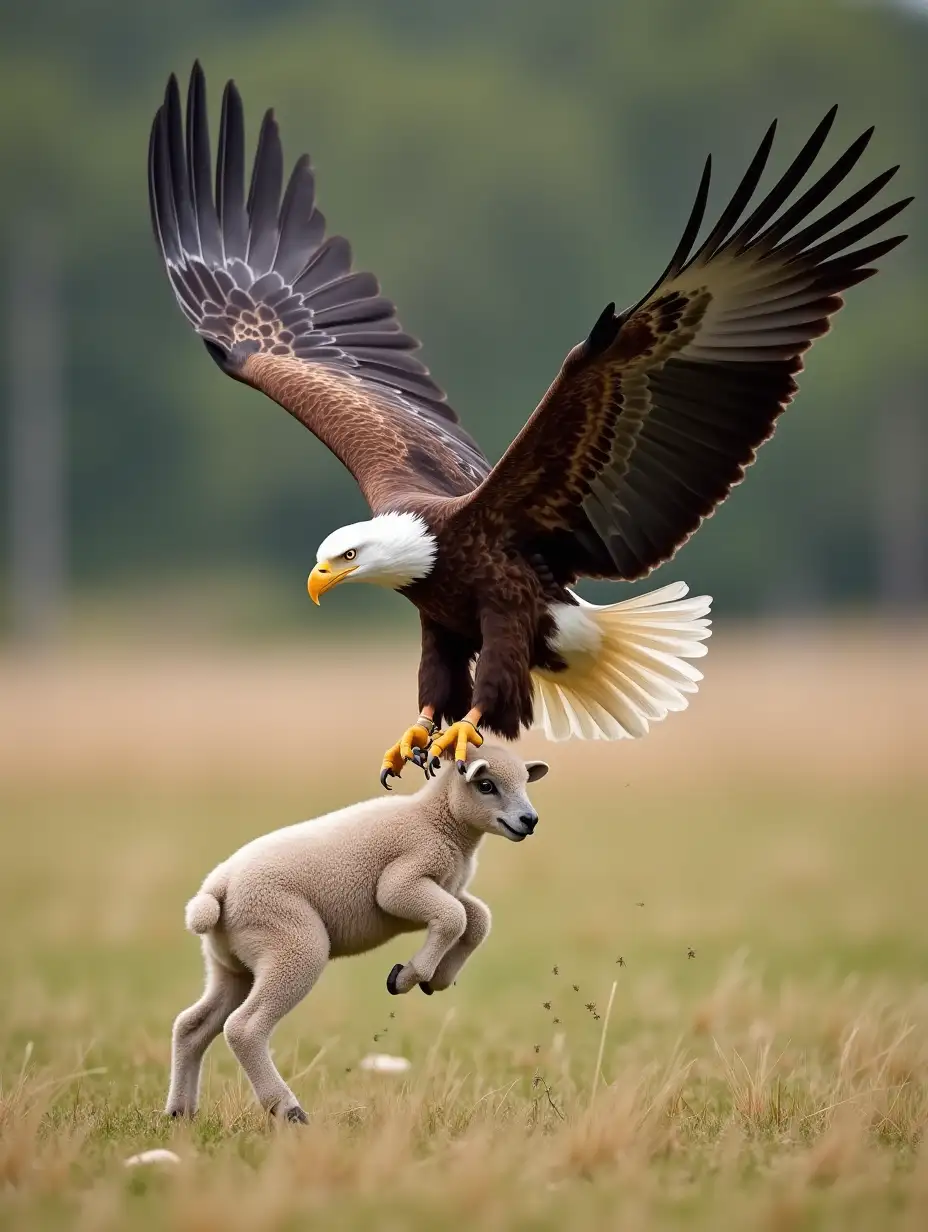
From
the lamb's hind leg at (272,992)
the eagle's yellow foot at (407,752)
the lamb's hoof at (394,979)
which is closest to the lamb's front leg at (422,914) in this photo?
the lamb's hoof at (394,979)

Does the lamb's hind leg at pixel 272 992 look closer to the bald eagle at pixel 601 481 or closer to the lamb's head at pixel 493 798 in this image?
the lamb's head at pixel 493 798

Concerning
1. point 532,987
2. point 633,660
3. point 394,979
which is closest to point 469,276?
point 532,987

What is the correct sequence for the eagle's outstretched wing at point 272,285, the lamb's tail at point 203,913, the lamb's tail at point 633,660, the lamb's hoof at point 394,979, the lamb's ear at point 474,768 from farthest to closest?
1. the eagle's outstretched wing at point 272,285
2. the lamb's tail at point 633,660
3. the lamb's ear at point 474,768
4. the lamb's hoof at point 394,979
5. the lamb's tail at point 203,913

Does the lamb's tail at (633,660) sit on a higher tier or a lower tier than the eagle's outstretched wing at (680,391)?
lower

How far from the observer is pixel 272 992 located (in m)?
5.36

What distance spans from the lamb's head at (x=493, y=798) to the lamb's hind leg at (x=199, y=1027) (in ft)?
2.56

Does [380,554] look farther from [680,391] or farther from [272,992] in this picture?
[272,992]

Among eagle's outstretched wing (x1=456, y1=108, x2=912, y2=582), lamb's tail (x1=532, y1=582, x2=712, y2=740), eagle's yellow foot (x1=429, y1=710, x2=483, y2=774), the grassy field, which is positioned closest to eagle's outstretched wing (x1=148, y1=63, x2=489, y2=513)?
lamb's tail (x1=532, y1=582, x2=712, y2=740)

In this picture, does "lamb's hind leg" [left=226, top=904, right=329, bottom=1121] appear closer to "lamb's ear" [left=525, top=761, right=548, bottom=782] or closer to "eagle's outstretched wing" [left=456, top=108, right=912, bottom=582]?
"lamb's ear" [left=525, top=761, right=548, bottom=782]

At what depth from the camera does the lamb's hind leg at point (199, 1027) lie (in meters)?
5.66

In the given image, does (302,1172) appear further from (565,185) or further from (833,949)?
(565,185)

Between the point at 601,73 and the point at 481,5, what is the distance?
907 cm

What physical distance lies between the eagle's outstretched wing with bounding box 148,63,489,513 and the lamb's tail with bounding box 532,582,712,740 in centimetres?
96

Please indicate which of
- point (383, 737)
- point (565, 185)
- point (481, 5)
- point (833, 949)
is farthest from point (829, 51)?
point (833, 949)
